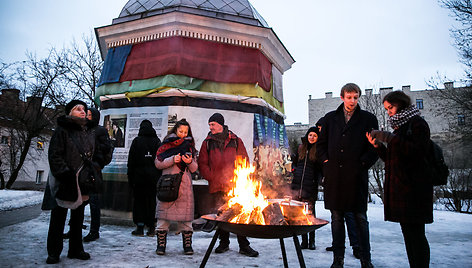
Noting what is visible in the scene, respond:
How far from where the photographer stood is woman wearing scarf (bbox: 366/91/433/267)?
9.46 feet

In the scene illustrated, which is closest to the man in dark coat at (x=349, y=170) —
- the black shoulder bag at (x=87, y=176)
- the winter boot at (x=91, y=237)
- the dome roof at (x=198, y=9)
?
the black shoulder bag at (x=87, y=176)

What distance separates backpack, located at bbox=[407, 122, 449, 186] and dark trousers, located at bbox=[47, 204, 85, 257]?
13.9 ft

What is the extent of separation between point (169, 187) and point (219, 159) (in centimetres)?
95

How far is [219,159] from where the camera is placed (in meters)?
4.93

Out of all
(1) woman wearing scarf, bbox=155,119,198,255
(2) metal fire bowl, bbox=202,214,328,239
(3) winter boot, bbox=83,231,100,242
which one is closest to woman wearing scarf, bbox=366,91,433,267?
(2) metal fire bowl, bbox=202,214,328,239

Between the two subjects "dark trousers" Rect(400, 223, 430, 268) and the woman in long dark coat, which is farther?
the woman in long dark coat

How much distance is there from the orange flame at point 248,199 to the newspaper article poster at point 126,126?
11.2 ft

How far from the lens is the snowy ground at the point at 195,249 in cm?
398

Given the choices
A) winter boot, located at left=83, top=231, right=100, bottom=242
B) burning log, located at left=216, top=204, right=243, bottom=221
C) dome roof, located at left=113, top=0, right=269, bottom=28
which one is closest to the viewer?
burning log, located at left=216, top=204, right=243, bottom=221

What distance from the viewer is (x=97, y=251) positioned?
4.51 meters

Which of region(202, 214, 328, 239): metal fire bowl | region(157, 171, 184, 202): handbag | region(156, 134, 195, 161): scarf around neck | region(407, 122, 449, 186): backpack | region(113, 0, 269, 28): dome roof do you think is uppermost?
region(113, 0, 269, 28): dome roof

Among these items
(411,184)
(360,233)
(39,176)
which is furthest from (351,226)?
(39,176)

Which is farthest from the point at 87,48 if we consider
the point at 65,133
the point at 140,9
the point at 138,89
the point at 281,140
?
the point at 65,133

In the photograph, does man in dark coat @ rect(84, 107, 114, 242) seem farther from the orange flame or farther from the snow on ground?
the snow on ground
